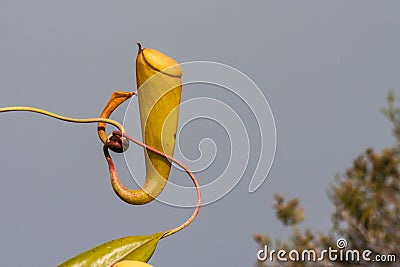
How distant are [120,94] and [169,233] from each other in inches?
5.2

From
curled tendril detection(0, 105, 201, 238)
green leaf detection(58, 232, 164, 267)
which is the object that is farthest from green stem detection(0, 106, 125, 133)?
green leaf detection(58, 232, 164, 267)

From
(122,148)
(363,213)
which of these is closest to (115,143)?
(122,148)

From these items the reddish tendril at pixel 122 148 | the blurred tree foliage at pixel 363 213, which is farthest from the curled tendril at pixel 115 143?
the blurred tree foliage at pixel 363 213

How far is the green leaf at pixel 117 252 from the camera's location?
522 millimetres

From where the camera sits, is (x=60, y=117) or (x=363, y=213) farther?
(x=363, y=213)

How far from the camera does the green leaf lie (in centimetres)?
52

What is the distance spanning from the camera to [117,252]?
0.53m

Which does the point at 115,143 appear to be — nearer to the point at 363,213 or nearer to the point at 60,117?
the point at 60,117

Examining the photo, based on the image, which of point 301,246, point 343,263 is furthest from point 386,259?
point 301,246

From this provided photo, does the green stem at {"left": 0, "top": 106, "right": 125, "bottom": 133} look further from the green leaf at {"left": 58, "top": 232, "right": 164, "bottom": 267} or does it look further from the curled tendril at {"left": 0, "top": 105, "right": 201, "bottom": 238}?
the green leaf at {"left": 58, "top": 232, "right": 164, "bottom": 267}

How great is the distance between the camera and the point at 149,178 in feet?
1.83

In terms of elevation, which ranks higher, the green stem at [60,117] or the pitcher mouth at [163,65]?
the pitcher mouth at [163,65]

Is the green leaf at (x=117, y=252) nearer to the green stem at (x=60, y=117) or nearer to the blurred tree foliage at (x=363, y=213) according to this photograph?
the green stem at (x=60, y=117)

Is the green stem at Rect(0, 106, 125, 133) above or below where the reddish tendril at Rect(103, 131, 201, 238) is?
above
